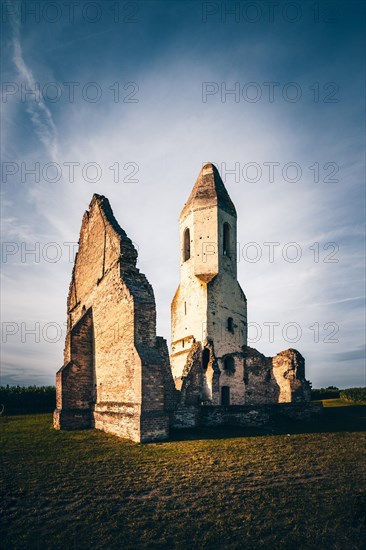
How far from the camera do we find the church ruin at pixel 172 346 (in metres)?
12.3

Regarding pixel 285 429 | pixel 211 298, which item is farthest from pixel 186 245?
pixel 285 429

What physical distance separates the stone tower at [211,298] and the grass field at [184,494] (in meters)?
11.5

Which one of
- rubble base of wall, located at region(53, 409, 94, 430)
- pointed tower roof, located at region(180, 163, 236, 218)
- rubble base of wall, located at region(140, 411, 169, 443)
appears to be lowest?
rubble base of wall, located at region(53, 409, 94, 430)

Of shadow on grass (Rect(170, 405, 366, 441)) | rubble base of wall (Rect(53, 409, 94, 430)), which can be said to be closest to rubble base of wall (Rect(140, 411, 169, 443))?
shadow on grass (Rect(170, 405, 366, 441))

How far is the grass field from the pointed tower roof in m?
17.6

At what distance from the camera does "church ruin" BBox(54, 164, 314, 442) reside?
12.3 m

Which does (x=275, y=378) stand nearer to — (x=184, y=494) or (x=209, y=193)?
(x=209, y=193)

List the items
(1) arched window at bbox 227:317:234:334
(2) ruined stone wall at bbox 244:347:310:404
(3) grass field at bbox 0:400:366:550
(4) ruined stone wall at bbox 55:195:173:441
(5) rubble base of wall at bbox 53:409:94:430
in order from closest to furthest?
(3) grass field at bbox 0:400:366:550 < (4) ruined stone wall at bbox 55:195:173:441 < (5) rubble base of wall at bbox 53:409:94:430 < (2) ruined stone wall at bbox 244:347:310:404 < (1) arched window at bbox 227:317:234:334

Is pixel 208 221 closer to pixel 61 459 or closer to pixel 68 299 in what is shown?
pixel 68 299

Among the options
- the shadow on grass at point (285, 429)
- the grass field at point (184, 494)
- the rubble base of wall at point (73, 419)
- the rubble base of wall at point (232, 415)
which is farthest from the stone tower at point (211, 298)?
the grass field at point (184, 494)

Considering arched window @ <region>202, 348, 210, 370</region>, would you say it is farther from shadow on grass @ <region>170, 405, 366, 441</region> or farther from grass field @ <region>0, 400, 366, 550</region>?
grass field @ <region>0, 400, 366, 550</region>

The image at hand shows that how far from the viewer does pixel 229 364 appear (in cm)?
2364

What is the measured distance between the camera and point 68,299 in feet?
68.0

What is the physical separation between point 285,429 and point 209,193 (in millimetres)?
16986
